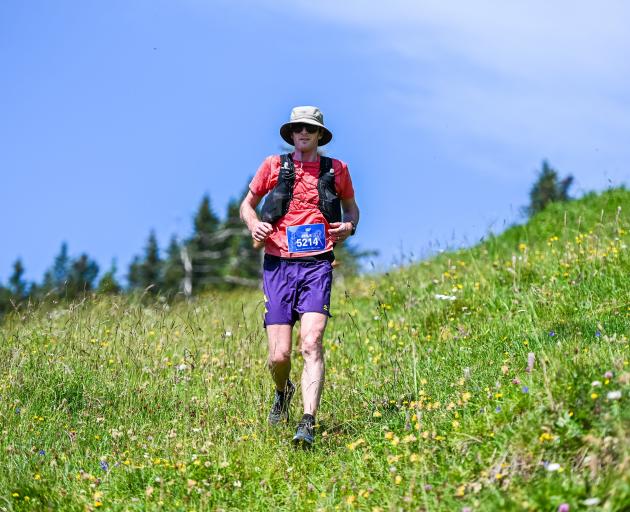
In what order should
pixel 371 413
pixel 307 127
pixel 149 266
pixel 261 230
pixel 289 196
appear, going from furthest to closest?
pixel 149 266 → pixel 307 127 → pixel 289 196 → pixel 261 230 → pixel 371 413

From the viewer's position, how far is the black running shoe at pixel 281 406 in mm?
6131

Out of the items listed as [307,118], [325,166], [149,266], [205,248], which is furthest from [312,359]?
[149,266]

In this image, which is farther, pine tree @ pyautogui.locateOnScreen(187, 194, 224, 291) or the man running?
pine tree @ pyautogui.locateOnScreen(187, 194, 224, 291)

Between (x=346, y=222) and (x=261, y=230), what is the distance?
682 mm

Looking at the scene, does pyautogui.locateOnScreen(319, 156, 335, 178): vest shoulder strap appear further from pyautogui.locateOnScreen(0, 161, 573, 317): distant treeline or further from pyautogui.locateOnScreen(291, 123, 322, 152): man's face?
pyautogui.locateOnScreen(0, 161, 573, 317): distant treeline

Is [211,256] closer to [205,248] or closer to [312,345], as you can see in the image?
[205,248]

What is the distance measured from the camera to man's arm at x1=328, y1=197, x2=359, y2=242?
6.13 meters

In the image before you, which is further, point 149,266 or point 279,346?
point 149,266

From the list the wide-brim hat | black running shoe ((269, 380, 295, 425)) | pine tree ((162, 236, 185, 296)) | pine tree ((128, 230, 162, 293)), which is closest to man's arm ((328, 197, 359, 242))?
the wide-brim hat

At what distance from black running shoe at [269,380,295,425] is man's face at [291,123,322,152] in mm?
1788

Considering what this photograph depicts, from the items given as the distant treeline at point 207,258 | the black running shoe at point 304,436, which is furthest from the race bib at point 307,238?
the distant treeline at point 207,258

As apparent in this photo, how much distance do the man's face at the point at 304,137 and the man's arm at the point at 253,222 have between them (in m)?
0.51

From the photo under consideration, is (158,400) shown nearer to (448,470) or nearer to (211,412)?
(211,412)

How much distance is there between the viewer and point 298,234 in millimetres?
6090
